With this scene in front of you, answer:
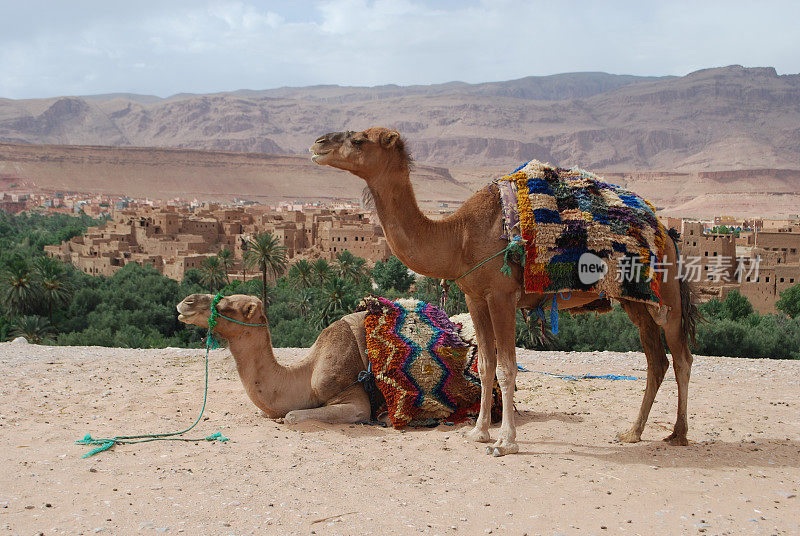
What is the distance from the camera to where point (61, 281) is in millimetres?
31359

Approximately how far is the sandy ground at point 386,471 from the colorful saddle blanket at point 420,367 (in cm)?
25

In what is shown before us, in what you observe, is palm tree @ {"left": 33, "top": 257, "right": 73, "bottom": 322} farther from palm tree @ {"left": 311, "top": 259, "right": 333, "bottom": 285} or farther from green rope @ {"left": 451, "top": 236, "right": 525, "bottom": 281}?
green rope @ {"left": 451, "top": 236, "right": 525, "bottom": 281}

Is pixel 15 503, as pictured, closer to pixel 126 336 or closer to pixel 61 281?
pixel 126 336

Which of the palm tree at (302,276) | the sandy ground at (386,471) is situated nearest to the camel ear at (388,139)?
the sandy ground at (386,471)

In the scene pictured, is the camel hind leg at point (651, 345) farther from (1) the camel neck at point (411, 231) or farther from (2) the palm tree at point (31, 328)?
(2) the palm tree at point (31, 328)

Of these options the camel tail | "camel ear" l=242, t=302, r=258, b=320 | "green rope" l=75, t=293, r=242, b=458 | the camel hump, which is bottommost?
"green rope" l=75, t=293, r=242, b=458

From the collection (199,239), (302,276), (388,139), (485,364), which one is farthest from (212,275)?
(388,139)

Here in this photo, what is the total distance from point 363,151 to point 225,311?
2098 mm

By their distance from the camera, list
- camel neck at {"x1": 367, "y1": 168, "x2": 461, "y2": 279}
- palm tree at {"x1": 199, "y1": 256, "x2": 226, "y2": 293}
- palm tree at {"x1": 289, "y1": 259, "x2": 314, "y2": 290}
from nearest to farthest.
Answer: camel neck at {"x1": 367, "y1": 168, "x2": 461, "y2": 279}, palm tree at {"x1": 289, "y1": 259, "x2": 314, "y2": 290}, palm tree at {"x1": 199, "y1": 256, "x2": 226, "y2": 293}

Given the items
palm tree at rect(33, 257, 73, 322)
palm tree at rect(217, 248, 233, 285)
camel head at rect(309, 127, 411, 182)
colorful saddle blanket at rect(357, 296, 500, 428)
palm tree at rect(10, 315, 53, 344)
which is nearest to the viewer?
camel head at rect(309, 127, 411, 182)

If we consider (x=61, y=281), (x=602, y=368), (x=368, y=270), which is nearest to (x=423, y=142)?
(x=368, y=270)

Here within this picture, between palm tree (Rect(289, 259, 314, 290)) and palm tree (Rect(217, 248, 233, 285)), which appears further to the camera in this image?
palm tree (Rect(217, 248, 233, 285))

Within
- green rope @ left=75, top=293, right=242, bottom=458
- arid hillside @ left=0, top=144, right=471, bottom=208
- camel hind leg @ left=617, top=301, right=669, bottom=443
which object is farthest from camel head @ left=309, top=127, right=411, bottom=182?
arid hillside @ left=0, top=144, right=471, bottom=208

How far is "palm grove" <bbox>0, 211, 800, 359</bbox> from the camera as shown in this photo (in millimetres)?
21375
